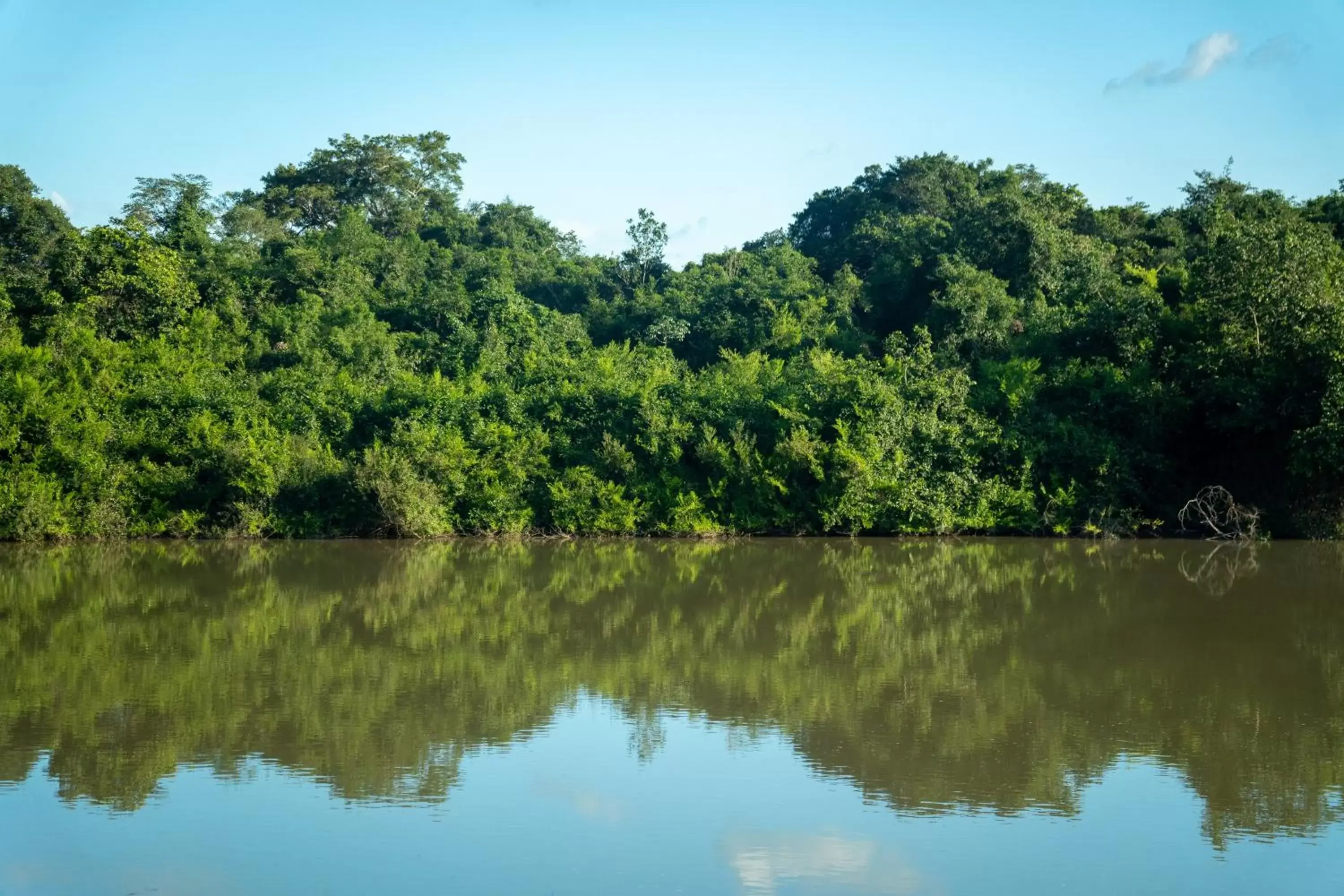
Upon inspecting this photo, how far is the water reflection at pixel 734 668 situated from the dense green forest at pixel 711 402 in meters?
2.48

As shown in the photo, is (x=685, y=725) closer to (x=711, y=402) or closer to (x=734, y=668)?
(x=734, y=668)

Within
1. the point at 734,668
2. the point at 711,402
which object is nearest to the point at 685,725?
the point at 734,668

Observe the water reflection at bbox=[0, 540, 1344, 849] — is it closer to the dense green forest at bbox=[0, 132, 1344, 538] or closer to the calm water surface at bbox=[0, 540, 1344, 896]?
the calm water surface at bbox=[0, 540, 1344, 896]

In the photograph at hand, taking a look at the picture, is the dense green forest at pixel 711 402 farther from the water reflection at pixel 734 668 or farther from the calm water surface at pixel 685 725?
the calm water surface at pixel 685 725

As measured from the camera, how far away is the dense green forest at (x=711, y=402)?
20094 mm

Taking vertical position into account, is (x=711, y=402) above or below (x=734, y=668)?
above

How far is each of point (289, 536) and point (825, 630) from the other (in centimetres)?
1133

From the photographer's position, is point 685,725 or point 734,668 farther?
point 734,668

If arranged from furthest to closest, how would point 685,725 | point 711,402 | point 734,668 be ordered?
1. point 711,402
2. point 734,668
3. point 685,725

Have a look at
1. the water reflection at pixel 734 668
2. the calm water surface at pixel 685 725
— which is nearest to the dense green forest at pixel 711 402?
the water reflection at pixel 734 668

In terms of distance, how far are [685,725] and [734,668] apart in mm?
1982

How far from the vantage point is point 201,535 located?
2103 cm

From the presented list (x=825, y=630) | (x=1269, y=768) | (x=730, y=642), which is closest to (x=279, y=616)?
(x=730, y=642)

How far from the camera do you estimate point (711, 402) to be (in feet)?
72.7
